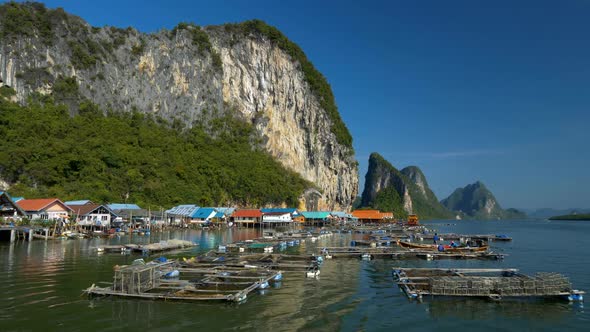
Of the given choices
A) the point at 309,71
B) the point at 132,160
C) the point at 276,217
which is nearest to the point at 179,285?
the point at 132,160

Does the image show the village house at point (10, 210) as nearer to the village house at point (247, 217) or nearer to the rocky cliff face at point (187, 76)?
the village house at point (247, 217)

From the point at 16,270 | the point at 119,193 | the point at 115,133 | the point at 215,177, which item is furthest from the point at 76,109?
the point at 16,270

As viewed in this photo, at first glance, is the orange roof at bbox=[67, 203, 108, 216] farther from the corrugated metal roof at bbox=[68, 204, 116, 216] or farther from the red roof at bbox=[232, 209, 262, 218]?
the red roof at bbox=[232, 209, 262, 218]

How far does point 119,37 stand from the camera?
115 m

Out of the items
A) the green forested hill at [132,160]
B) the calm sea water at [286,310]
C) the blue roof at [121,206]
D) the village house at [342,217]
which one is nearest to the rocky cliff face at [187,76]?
the green forested hill at [132,160]

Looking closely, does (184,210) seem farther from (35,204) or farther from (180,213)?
(35,204)

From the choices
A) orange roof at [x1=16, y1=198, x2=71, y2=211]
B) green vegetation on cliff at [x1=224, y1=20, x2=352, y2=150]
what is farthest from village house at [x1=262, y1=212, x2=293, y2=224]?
green vegetation on cliff at [x1=224, y1=20, x2=352, y2=150]

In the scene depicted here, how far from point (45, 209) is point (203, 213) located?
3520cm

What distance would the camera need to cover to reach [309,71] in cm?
15212

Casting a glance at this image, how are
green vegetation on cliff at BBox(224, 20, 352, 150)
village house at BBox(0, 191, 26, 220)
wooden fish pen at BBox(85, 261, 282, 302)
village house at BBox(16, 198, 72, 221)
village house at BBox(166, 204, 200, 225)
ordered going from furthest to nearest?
green vegetation on cliff at BBox(224, 20, 352, 150), village house at BBox(166, 204, 200, 225), village house at BBox(16, 198, 72, 221), village house at BBox(0, 191, 26, 220), wooden fish pen at BBox(85, 261, 282, 302)

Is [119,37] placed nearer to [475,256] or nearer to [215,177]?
[215,177]

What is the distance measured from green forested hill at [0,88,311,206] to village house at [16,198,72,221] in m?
11.3

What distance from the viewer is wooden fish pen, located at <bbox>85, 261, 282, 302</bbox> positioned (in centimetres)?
1862

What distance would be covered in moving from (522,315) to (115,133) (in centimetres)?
9501
